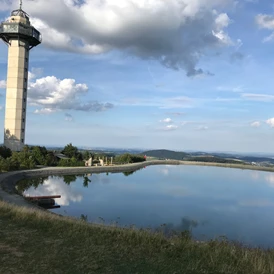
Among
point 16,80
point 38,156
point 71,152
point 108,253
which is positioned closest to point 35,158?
point 38,156

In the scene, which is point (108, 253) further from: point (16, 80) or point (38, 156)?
point (16, 80)

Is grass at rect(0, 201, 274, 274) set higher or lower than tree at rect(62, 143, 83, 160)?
lower

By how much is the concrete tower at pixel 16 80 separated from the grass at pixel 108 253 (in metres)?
40.5

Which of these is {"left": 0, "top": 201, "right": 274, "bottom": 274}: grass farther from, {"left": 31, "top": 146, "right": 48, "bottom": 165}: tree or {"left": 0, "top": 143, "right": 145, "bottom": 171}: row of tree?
{"left": 31, "top": 146, "right": 48, "bottom": 165}: tree

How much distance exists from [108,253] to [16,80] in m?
44.5

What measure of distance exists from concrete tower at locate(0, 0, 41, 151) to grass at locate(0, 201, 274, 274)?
40.5 meters

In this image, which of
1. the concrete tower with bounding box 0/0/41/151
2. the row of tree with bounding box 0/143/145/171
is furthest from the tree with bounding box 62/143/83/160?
the concrete tower with bounding box 0/0/41/151

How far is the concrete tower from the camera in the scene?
4547 centimetres

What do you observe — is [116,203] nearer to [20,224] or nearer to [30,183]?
[30,183]

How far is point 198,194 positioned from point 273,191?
454 inches

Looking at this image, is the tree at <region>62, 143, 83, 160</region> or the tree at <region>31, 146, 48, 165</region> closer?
the tree at <region>31, 146, 48, 165</region>

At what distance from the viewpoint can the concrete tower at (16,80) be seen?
4547 centimetres

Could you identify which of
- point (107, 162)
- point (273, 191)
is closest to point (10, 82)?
point (107, 162)

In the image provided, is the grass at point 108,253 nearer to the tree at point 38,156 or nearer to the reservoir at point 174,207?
the reservoir at point 174,207
